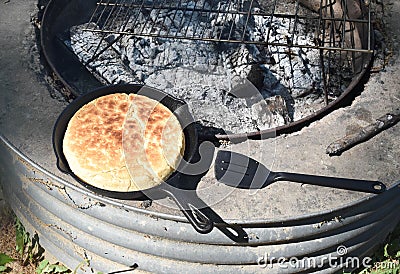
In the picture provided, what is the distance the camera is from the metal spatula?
87.7 inches

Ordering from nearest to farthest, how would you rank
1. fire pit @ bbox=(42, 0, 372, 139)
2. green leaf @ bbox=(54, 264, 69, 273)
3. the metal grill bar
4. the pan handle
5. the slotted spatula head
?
the pan handle
the slotted spatula head
green leaf @ bbox=(54, 264, 69, 273)
fire pit @ bbox=(42, 0, 372, 139)
the metal grill bar

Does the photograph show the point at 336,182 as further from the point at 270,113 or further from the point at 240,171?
the point at 270,113

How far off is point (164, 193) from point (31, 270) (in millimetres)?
1045

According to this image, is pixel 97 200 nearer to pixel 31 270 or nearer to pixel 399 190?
pixel 31 270

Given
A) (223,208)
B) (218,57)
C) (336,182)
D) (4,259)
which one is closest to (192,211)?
(223,208)

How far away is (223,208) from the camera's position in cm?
220

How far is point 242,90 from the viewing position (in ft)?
9.55

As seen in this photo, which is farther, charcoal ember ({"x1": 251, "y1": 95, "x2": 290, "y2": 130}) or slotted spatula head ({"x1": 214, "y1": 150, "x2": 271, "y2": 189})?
charcoal ember ({"x1": 251, "y1": 95, "x2": 290, "y2": 130})

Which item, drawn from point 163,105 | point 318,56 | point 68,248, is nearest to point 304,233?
point 163,105

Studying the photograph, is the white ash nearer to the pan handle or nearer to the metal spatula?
the metal spatula

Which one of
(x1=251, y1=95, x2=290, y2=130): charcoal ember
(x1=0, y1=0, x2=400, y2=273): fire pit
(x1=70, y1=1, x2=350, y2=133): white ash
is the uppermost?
(x1=70, y1=1, x2=350, y2=133): white ash

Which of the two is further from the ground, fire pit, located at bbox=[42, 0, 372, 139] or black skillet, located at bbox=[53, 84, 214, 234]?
fire pit, located at bbox=[42, 0, 372, 139]

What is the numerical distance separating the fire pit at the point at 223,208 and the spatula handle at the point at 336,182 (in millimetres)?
36

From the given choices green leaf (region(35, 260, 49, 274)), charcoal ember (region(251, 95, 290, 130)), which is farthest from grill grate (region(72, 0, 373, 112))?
green leaf (region(35, 260, 49, 274))
